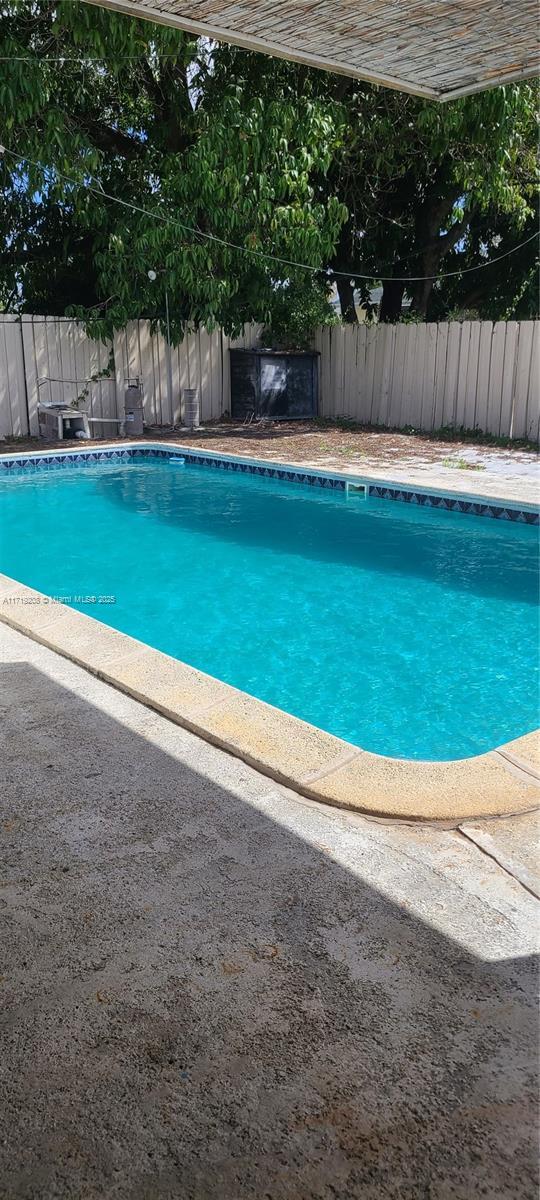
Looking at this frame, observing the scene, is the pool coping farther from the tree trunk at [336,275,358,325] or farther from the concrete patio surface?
the tree trunk at [336,275,358,325]

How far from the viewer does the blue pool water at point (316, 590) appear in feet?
12.7

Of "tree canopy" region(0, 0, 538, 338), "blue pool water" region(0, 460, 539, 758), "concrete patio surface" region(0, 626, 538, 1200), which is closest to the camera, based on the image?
"concrete patio surface" region(0, 626, 538, 1200)

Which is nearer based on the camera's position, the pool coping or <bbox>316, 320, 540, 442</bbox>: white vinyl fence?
the pool coping

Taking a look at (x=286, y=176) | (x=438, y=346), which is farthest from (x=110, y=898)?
(x=438, y=346)

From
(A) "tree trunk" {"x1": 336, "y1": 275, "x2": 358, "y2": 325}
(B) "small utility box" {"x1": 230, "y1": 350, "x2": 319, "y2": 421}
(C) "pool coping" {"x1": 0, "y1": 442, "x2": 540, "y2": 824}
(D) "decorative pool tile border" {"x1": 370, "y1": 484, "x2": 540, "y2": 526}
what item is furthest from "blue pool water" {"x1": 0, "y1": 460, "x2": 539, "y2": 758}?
(A) "tree trunk" {"x1": 336, "y1": 275, "x2": 358, "y2": 325}

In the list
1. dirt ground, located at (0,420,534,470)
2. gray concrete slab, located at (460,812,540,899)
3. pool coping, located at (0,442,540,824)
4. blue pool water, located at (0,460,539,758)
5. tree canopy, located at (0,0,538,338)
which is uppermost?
tree canopy, located at (0,0,538,338)

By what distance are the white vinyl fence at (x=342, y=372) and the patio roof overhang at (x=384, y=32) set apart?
23.3ft

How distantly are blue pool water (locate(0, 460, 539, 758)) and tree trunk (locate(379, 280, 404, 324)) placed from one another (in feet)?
24.0

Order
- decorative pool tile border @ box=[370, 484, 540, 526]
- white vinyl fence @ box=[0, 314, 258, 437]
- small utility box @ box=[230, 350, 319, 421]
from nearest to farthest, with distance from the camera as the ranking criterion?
decorative pool tile border @ box=[370, 484, 540, 526] → white vinyl fence @ box=[0, 314, 258, 437] → small utility box @ box=[230, 350, 319, 421]

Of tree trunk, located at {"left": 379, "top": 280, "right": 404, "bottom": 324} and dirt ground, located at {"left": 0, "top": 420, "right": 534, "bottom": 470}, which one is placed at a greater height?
tree trunk, located at {"left": 379, "top": 280, "right": 404, "bottom": 324}

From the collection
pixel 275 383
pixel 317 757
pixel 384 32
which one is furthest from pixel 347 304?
pixel 317 757

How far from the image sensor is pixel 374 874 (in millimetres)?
2016

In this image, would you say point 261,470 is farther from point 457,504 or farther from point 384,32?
point 384,32

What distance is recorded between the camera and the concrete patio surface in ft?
4.25
